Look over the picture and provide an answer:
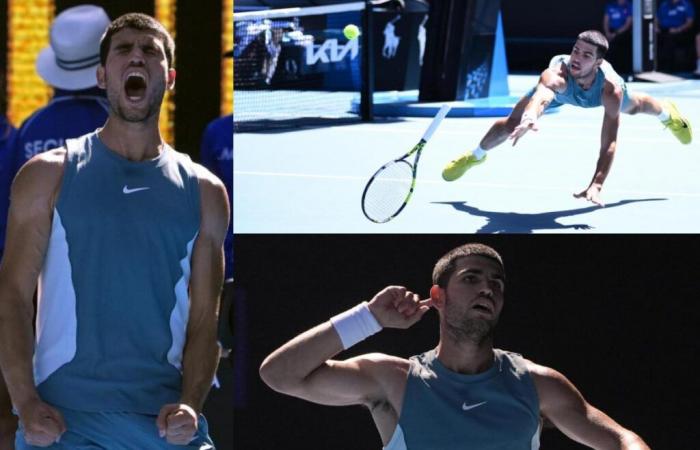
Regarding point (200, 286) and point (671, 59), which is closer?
point (200, 286)

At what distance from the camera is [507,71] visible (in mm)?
Answer: 5254

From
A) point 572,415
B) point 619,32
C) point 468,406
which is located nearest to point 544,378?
point 572,415

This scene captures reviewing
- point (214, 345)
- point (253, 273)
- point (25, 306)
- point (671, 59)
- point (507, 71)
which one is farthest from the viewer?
point (507, 71)

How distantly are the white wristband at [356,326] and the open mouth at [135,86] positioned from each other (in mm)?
611

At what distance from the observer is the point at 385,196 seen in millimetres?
4281

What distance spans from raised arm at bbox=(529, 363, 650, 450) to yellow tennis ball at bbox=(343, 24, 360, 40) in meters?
2.93

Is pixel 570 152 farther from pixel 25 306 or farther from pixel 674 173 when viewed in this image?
pixel 25 306

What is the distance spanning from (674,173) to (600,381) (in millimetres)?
752

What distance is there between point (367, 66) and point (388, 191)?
1.43 metres

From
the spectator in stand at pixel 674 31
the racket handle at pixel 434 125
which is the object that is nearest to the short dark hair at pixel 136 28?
the racket handle at pixel 434 125

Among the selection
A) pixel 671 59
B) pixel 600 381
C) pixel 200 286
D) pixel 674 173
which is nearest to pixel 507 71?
pixel 671 59

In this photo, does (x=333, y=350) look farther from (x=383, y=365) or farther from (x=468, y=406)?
(x=468, y=406)

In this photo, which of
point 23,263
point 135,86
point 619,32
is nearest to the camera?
point 23,263

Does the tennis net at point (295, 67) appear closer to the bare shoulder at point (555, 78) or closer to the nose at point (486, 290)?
the bare shoulder at point (555, 78)
